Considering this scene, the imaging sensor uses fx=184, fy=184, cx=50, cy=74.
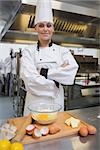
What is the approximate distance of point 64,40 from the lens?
2.32 m

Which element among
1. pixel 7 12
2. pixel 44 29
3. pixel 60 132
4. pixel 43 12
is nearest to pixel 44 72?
pixel 44 29

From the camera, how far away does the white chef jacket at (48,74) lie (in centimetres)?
106

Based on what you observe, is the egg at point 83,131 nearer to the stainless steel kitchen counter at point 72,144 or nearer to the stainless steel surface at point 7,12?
the stainless steel kitchen counter at point 72,144

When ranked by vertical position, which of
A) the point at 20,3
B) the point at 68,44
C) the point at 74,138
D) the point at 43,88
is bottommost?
the point at 74,138

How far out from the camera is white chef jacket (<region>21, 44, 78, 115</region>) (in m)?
1.06

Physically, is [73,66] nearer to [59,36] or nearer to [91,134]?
[91,134]

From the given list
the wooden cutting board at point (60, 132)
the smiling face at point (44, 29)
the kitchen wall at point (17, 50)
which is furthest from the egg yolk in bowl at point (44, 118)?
the kitchen wall at point (17, 50)

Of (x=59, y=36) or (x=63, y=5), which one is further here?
(x=59, y=36)

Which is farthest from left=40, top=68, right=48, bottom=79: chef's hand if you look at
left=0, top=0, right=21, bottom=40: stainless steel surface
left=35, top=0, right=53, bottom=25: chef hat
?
left=0, top=0, right=21, bottom=40: stainless steel surface

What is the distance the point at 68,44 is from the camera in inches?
98.7

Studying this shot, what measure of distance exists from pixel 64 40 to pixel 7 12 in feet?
2.83

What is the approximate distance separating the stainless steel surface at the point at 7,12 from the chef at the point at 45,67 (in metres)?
0.40

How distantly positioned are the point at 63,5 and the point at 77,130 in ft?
4.03

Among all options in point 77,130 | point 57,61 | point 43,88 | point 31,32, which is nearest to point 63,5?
point 31,32
